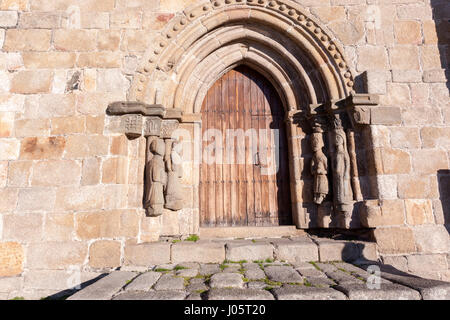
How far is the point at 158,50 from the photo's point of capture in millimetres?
3723

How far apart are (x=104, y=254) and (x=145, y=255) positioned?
50 cm

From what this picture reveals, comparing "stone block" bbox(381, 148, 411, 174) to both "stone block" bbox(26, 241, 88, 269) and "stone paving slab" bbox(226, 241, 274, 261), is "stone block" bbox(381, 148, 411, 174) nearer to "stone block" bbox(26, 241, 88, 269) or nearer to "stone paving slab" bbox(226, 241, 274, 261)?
"stone paving slab" bbox(226, 241, 274, 261)

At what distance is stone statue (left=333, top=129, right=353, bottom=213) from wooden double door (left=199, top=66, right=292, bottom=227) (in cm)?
78

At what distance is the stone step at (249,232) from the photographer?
377 cm

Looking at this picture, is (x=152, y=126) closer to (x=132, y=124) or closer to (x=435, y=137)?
(x=132, y=124)

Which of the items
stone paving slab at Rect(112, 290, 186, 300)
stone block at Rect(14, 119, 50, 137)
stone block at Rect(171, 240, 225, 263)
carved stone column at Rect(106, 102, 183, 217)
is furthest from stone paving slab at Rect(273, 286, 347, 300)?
stone block at Rect(14, 119, 50, 137)

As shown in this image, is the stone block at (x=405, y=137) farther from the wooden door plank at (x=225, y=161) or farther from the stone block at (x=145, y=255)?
the stone block at (x=145, y=255)

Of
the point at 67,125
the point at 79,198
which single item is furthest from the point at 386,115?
the point at 67,125

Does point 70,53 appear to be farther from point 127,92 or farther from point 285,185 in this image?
point 285,185

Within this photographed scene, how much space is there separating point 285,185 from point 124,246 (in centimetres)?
250

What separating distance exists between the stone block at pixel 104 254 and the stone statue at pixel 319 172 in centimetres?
276

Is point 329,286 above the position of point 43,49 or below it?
below

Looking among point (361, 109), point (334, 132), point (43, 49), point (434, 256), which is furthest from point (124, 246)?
point (434, 256)
